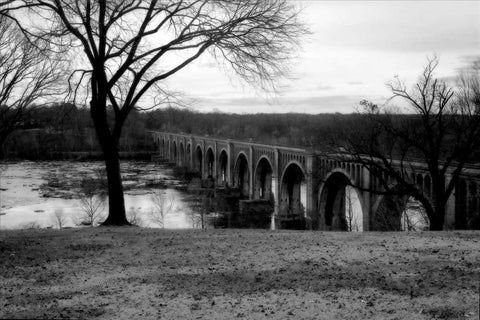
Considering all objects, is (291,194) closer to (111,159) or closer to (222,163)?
(222,163)

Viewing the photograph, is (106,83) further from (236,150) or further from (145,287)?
(236,150)

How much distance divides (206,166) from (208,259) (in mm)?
78257

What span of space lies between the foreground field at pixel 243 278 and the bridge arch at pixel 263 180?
4834cm

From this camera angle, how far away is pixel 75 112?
53.6 ft

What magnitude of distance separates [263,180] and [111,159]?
46.6 m

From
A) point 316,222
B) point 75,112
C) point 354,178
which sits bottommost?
point 316,222

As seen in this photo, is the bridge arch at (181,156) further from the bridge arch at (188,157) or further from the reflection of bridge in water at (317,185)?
the reflection of bridge in water at (317,185)

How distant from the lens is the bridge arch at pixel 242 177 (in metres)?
69.6

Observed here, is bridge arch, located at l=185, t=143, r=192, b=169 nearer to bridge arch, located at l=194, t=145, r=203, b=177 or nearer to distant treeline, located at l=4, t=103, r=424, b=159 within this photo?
bridge arch, located at l=194, t=145, r=203, b=177

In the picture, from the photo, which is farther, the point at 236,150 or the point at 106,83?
the point at 236,150

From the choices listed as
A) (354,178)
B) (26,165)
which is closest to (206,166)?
(26,165)

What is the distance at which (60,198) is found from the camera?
177ft

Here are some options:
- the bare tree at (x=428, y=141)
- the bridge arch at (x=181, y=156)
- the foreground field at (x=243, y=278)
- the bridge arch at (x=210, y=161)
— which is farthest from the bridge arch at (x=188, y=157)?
the foreground field at (x=243, y=278)

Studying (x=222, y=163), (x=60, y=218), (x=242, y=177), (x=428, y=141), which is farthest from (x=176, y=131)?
(x=428, y=141)
